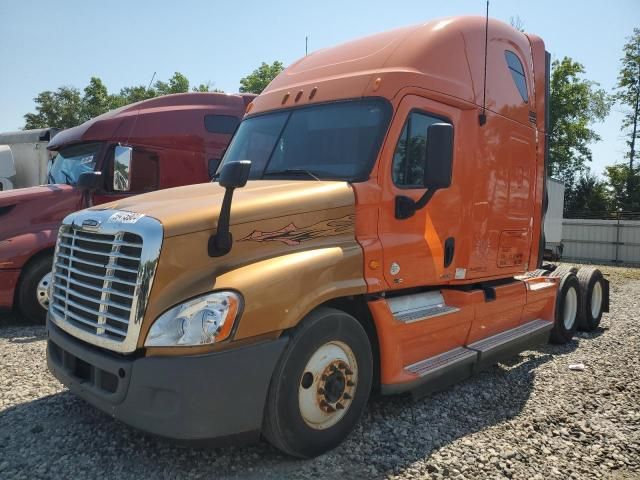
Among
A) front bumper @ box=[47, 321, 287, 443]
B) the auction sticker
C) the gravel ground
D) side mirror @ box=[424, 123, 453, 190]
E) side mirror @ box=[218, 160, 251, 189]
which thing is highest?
side mirror @ box=[424, 123, 453, 190]

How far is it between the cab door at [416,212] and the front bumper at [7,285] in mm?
5431

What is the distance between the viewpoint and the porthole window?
18.0 feet

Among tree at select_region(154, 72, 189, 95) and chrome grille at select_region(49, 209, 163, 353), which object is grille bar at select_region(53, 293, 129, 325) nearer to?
chrome grille at select_region(49, 209, 163, 353)

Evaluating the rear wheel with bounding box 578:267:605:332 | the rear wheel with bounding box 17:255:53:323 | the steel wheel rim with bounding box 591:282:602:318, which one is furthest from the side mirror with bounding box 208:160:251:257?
the steel wheel rim with bounding box 591:282:602:318

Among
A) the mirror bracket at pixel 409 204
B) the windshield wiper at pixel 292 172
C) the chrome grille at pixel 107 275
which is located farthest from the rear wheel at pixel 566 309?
the chrome grille at pixel 107 275

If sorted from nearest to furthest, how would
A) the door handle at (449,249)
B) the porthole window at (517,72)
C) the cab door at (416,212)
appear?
the cab door at (416,212)
the door handle at (449,249)
the porthole window at (517,72)

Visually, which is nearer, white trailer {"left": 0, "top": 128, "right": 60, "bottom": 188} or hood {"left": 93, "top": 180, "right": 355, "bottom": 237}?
hood {"left": 93, "top": 180, "right": 355, "bottom": 237}

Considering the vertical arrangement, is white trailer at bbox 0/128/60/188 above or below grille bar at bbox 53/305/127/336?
above

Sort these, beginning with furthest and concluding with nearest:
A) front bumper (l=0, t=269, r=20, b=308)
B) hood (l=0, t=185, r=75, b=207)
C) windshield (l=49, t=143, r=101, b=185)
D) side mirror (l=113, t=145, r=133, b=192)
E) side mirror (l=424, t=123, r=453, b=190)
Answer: windshield (l=49, t=143, r=101, b=185), side mirror (l=113, t=145, r=133, b=192), hood (l=0, t=185, r=75, b=207), front bumper (l=0, t=269, r=20, b=308), side mirror (l=424, t=123, r=453, b=190)

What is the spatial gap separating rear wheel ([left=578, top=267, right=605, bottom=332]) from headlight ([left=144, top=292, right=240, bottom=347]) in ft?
20.8

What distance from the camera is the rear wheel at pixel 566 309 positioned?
22.7 feet

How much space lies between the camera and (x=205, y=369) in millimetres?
2889

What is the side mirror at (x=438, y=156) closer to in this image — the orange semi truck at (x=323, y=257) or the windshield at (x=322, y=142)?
the orange semi truck at (x=323, y=257)

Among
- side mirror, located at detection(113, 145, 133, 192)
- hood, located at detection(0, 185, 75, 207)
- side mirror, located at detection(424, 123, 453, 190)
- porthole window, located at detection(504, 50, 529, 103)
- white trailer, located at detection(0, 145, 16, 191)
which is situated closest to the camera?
side mirror, located at detection(424, 123, 453, 190)
